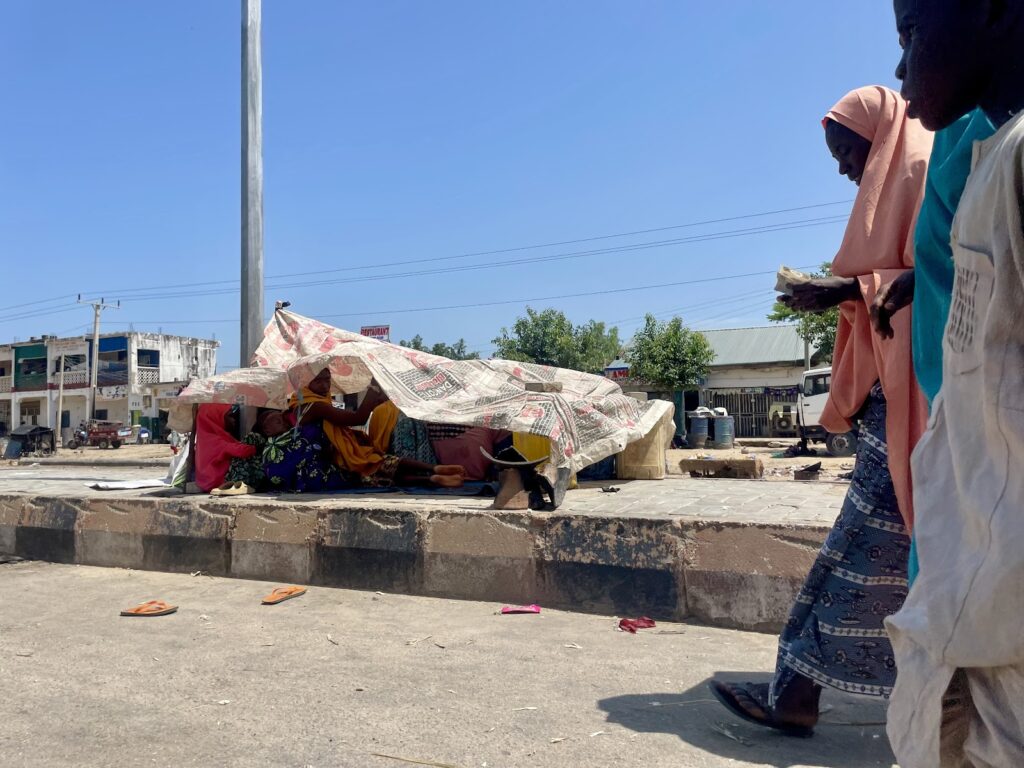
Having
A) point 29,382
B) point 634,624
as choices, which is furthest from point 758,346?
point 29,382

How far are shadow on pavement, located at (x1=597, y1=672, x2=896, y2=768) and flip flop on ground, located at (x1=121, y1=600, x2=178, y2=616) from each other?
2.46m

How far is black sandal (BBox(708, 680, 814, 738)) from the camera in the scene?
7.68 feet

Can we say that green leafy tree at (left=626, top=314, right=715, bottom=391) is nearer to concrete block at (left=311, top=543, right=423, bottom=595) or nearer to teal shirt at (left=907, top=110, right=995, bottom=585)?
concrete block at (left=311, top=543, right=423, bottom=595)

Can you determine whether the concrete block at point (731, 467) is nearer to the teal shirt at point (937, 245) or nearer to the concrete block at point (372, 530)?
the concrete block at point (372, 530)

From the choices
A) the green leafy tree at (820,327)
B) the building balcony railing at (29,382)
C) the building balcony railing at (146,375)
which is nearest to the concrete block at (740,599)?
the green leafy tree at (820,327)

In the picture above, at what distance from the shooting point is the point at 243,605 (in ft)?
13.7

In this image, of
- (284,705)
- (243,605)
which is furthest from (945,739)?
(243,605)

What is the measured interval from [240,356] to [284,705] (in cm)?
430

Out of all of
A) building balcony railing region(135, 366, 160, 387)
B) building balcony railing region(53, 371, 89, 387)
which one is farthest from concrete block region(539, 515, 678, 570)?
building balcony railing region(53, 371, 89, 387)

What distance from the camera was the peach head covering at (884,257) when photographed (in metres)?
1.88

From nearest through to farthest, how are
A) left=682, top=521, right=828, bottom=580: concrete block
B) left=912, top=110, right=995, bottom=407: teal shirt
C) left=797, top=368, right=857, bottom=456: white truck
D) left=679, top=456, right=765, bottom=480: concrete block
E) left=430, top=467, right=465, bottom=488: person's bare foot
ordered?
1. left=912, top=110, right=995, bottom=407: teal shirt
2. left=682, top=521, right=828, bottom=580: concrete block
3. left=430, top=467, right=465, bottom=488: person's bare foot
4. left=679, top=456, right=765, bottom=480: concrete block
5. left=797, top=368, right=857, bottom=456: white truck

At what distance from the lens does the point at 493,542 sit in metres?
4.11

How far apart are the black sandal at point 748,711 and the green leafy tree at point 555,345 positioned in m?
33.8

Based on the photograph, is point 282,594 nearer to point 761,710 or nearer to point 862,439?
point 761,710
